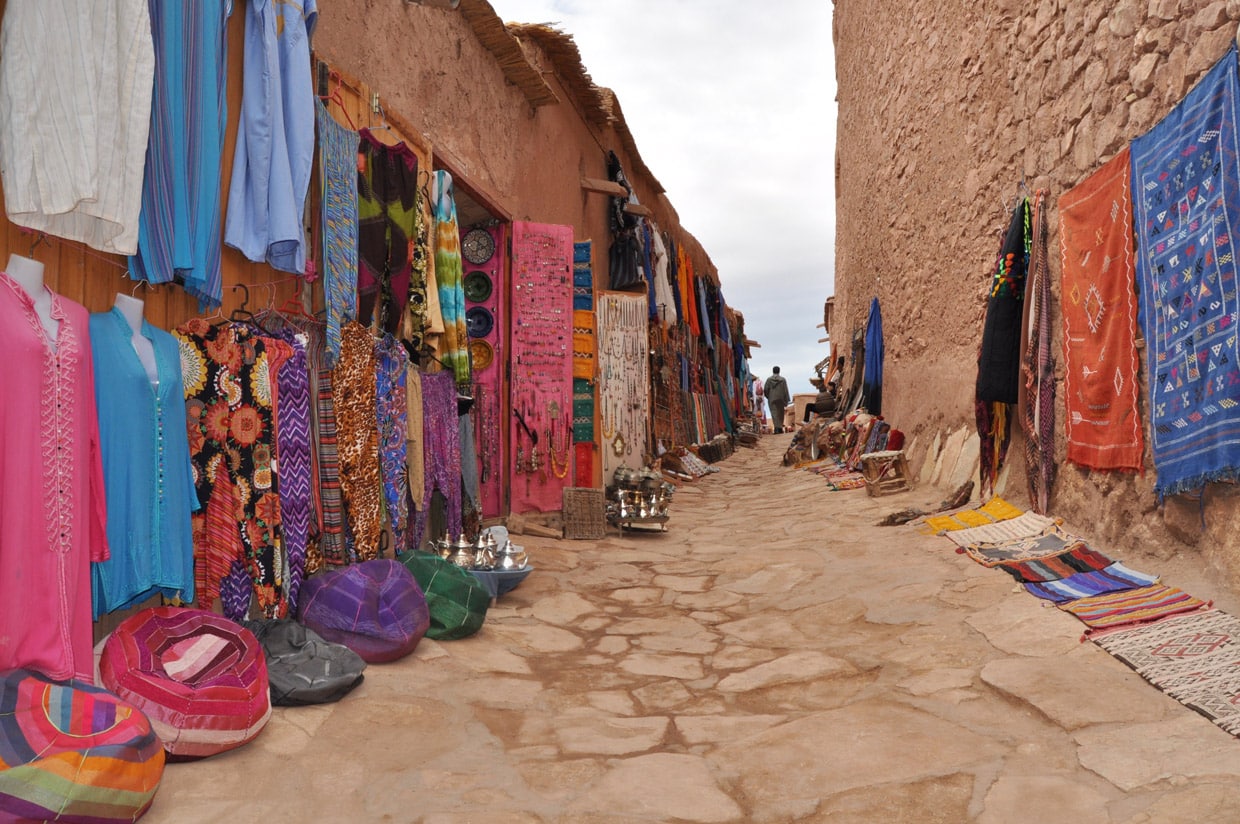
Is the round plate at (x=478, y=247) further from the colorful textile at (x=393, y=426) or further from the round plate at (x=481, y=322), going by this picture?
the colorful textile at (x=393, y=426)

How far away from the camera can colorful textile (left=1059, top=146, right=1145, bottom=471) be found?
378cm

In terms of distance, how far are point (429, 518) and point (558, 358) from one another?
1.87 metres

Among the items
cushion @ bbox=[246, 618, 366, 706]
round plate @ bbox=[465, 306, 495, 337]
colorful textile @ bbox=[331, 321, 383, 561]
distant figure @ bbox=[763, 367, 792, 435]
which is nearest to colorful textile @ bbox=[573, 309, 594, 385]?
round plate @ bbox=[465, 306, 495, 337]

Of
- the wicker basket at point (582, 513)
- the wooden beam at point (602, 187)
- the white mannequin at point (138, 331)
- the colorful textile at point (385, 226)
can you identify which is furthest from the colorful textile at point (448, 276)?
the wooden beam at point (602, 187)

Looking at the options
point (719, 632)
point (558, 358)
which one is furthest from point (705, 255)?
point (719, 632)

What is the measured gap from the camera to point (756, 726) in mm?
2592

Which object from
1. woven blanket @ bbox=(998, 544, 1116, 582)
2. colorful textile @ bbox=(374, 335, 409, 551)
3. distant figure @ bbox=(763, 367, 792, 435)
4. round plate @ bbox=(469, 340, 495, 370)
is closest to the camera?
woven blanket @ bbox=(998, 544, 1116, 582)

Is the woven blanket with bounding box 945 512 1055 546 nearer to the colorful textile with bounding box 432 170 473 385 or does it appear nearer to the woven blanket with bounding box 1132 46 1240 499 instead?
the woven blanket with bounding box 1132 46 1240 499

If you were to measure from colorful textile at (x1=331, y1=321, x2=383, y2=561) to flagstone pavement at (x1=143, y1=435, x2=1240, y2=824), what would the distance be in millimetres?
669

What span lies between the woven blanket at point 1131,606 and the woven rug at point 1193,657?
0.07 m

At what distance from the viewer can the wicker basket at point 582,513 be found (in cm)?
613

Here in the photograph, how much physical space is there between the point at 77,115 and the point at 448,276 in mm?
2557

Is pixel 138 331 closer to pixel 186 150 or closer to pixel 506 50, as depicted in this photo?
pixel 186 150

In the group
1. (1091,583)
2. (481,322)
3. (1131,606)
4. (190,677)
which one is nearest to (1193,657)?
(1131,606)
